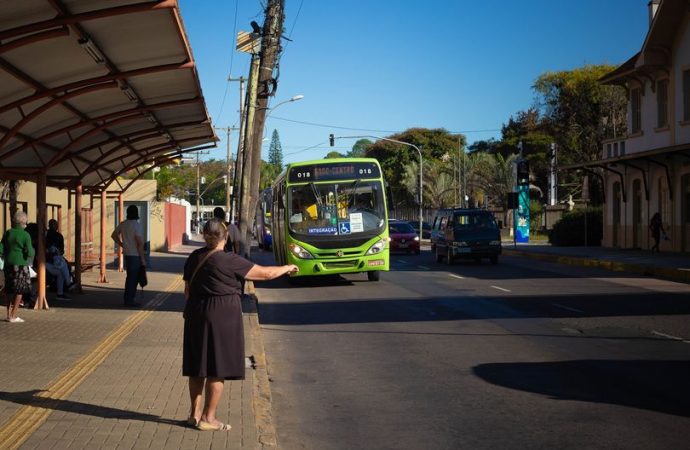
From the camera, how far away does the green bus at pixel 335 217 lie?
2150 cm

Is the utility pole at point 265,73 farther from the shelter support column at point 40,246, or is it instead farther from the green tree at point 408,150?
the green tree at point 408,150

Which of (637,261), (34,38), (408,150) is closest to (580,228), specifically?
(637,261)

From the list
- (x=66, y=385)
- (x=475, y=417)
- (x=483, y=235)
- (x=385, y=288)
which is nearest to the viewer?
(x=475, y=417)

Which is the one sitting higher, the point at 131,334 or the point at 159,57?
the point at 159,57

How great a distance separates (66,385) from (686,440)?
584cm

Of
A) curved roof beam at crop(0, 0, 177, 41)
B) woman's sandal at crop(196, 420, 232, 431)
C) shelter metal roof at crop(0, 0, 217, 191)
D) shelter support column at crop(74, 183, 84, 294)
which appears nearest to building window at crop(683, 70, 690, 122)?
shelter metal roof at crop(0, 0, 217, 191)

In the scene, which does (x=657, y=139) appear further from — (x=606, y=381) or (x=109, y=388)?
(x=109, y=388)

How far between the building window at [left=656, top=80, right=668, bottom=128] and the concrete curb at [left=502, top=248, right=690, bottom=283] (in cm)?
695

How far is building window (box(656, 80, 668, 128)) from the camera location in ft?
111

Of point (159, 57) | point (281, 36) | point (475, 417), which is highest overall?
point (281, 36)

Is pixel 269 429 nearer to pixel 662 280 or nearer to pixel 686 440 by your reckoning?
pixel 686 440

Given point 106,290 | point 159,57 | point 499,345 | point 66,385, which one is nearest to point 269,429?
point 66,385

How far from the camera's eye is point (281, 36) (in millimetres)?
23734

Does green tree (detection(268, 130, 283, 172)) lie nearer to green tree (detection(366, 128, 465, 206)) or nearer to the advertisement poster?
green tree (detection(366, 128, 465, 206))
